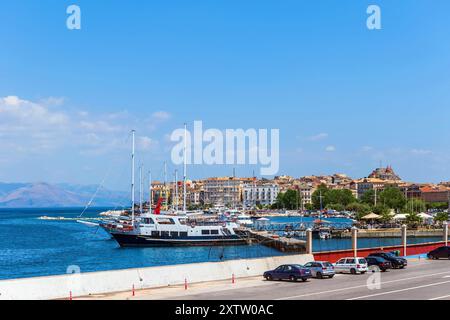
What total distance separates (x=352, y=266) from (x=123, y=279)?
14.5 m

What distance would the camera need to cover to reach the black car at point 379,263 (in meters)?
38.4

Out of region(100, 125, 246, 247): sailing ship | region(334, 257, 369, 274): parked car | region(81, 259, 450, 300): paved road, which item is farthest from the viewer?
region(100, 125, 246, 247): sailing ship

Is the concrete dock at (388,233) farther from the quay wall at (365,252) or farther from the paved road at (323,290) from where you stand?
the paved road at (323,290)

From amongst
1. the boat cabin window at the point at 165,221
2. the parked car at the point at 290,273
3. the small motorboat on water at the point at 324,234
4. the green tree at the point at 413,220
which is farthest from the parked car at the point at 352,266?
the green tree at the point at 413,220

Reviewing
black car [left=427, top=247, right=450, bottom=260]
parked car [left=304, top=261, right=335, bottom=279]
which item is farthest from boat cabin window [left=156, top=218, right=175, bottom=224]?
parked car [left=304, top=261, right=335, bottom=279]

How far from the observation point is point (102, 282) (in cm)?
2844

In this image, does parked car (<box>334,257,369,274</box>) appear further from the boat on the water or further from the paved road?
the boat on the water

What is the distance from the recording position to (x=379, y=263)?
126ft

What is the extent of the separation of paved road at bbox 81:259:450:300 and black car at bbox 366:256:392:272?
2607 mm

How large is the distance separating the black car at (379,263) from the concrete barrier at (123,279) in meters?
5.97

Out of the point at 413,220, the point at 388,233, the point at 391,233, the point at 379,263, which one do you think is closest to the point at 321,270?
the point at 379,263

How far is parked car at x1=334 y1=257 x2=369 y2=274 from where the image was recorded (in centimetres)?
3647
